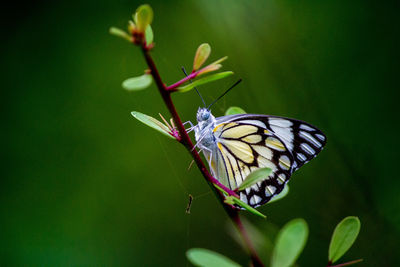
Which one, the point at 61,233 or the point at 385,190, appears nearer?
the point at 385,190

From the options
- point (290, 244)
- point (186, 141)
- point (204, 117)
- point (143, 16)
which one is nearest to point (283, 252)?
point (290, 244)

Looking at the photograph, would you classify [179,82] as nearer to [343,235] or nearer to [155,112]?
[343,235]

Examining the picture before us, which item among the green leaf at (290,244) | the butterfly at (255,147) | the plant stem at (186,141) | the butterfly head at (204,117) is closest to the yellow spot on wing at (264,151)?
the butterfly at (255,147)

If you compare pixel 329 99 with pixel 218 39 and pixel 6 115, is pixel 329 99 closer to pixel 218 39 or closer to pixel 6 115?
pixel 218 39

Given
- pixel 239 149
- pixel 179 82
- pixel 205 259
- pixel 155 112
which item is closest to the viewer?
pixel 205 259

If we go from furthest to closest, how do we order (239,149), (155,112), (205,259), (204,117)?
(155,112) < (239,149) < (204,117) < (205,259)

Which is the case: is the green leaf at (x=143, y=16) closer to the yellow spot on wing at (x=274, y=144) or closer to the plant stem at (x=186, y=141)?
the plant stem at (x=186, y=141)

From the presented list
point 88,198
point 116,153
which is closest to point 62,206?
point 88,198

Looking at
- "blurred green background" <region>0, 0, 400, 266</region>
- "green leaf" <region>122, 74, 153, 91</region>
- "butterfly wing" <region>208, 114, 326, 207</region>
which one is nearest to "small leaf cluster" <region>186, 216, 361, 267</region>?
"green leaf" <region>122, 74, 153, 91</region>
